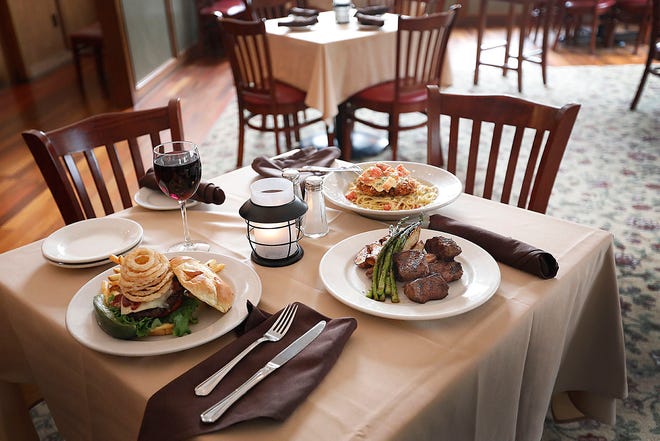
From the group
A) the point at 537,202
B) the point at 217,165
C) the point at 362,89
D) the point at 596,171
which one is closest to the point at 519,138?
the point at 537,202

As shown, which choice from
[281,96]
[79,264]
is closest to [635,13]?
[281,96]

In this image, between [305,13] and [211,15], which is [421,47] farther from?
[211,15]

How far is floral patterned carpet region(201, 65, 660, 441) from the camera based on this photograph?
67.9 inches

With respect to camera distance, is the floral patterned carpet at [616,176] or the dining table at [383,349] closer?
the dining table at [383,349]

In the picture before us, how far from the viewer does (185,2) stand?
5938 mm

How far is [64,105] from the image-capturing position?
4.68 m

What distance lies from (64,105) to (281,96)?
2.42m

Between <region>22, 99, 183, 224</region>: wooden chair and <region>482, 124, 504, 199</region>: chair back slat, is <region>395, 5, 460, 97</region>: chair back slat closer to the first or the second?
<region>482, 124, 504, 199</region>: chair back slat

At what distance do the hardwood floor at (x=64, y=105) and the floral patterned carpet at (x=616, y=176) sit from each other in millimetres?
322

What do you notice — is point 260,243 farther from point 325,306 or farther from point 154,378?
point 154,378

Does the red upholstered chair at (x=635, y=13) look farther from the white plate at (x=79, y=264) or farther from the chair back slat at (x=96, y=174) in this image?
the white plate at (x=79, y=264)

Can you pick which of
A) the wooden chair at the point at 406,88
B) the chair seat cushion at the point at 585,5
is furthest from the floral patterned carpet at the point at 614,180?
the chair seat cushion at the point at 585,5

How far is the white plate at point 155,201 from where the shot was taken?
132cm

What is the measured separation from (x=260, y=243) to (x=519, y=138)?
2.63ft
